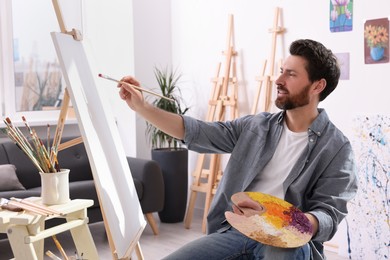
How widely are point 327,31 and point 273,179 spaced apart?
1770mm

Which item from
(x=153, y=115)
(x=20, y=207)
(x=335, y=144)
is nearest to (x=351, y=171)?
(x=335, y=144)

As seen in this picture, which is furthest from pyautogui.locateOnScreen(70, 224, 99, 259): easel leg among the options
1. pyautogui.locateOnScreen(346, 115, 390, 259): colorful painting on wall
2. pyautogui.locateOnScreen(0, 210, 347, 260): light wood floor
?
pyautogui.locateOnScreen(346, 115, 390, 259): colorful painting on wall

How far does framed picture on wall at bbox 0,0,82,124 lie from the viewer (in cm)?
432

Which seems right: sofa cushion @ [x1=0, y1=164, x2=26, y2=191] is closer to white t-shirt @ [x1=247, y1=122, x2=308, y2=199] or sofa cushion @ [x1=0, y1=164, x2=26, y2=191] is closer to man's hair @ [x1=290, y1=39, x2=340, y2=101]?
white t-shirt @ [x1=247, y1=122, x2=308, y2=199]

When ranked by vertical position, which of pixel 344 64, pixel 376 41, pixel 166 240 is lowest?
pixel 166 240

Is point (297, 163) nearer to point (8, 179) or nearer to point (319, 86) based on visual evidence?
point (319, 86)

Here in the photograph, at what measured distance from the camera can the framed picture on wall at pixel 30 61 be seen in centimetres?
432

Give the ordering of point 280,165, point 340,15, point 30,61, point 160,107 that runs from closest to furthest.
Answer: point 280,165 → point 340,15 → point 160,107 → point 30,61

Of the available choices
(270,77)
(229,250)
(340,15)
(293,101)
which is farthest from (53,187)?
(340,15)

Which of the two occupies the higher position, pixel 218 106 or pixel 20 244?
pixel 218 106

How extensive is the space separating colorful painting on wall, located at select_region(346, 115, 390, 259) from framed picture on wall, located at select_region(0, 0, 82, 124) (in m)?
2.44

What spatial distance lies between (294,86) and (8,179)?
2165 millimetres

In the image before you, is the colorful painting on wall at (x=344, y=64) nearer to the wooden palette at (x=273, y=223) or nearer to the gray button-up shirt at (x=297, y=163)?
the gray button-up shirt at (x=297, y=163)

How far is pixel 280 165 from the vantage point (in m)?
2.11
